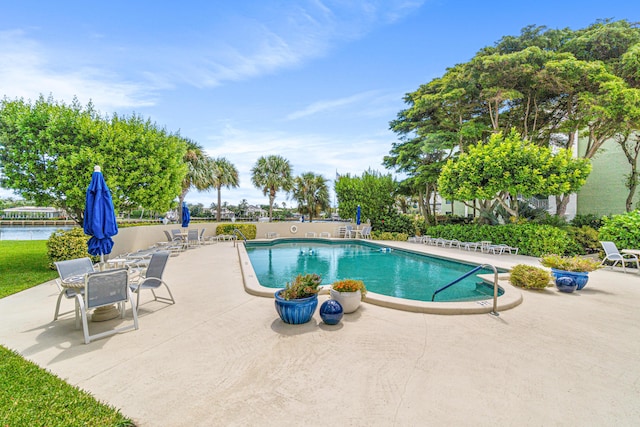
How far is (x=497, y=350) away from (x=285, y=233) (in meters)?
17.7

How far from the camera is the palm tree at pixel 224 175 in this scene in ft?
77.0

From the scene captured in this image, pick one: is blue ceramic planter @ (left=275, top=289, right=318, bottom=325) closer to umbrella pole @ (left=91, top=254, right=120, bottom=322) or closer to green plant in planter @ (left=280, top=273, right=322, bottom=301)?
green plant in planter @ (left=280, top=273, right=322, bottom=301)

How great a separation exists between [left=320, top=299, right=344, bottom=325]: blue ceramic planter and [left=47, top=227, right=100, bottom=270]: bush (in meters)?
8.24

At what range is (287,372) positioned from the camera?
9.83 ft

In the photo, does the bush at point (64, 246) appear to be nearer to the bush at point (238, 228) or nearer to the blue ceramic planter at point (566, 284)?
the bush at point (238, 228)

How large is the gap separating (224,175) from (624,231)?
2451 cm

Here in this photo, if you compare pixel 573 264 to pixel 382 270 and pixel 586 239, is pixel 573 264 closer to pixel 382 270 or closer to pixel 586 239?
pixel 382 270

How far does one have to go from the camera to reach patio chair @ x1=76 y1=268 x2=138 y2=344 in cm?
367

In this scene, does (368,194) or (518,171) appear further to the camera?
(368,194)

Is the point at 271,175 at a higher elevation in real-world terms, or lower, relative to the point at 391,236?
higher

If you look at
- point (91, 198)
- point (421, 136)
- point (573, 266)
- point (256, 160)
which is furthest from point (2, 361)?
point (256, 160)

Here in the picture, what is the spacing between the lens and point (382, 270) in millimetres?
10164

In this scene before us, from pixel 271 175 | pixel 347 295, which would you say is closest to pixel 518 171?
pixel 347 295

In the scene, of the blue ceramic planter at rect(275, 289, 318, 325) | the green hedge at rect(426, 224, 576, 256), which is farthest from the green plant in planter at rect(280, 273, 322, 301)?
the green hedge at rect(426, 224, 576, 256)
